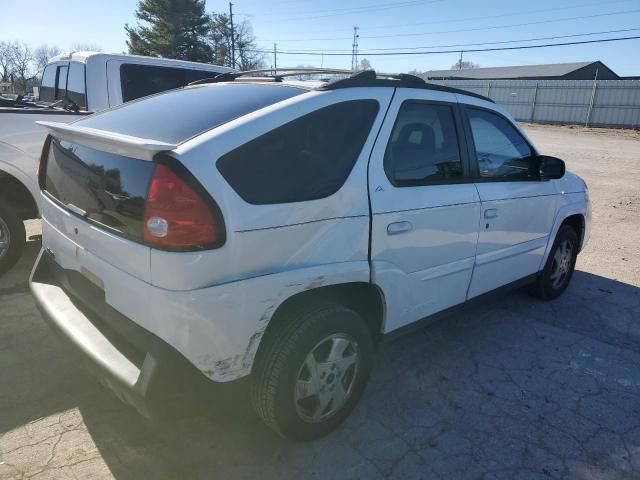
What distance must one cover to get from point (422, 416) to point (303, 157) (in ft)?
5.37

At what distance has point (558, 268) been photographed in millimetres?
4387

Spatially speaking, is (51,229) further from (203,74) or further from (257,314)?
(203,74)

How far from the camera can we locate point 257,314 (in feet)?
6.49

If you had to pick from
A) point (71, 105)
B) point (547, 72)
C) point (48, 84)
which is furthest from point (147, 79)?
point (547, 72)

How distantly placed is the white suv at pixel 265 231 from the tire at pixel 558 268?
1487 millimetres

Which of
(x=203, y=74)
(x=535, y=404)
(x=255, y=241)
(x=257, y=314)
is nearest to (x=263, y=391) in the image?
(x=257, y=314)

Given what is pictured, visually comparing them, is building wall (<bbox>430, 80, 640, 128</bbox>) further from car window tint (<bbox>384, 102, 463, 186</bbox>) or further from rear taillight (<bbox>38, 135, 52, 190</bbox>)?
rear taillight (<bbox>38, 135, 52, 190</bbox>)

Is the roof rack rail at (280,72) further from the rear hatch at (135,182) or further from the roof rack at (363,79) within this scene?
the rear hatch at (135,182)

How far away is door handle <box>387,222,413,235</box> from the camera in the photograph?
2432mm

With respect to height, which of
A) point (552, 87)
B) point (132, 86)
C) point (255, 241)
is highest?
point (552, 87)

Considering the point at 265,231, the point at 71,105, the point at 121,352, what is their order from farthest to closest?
the point at 71,105
the point at 121,352
the point at 265,231

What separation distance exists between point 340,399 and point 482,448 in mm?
790

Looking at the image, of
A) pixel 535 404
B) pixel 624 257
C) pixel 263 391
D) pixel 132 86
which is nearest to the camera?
pixel 263 391

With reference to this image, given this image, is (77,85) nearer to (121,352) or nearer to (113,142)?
(113,142)
